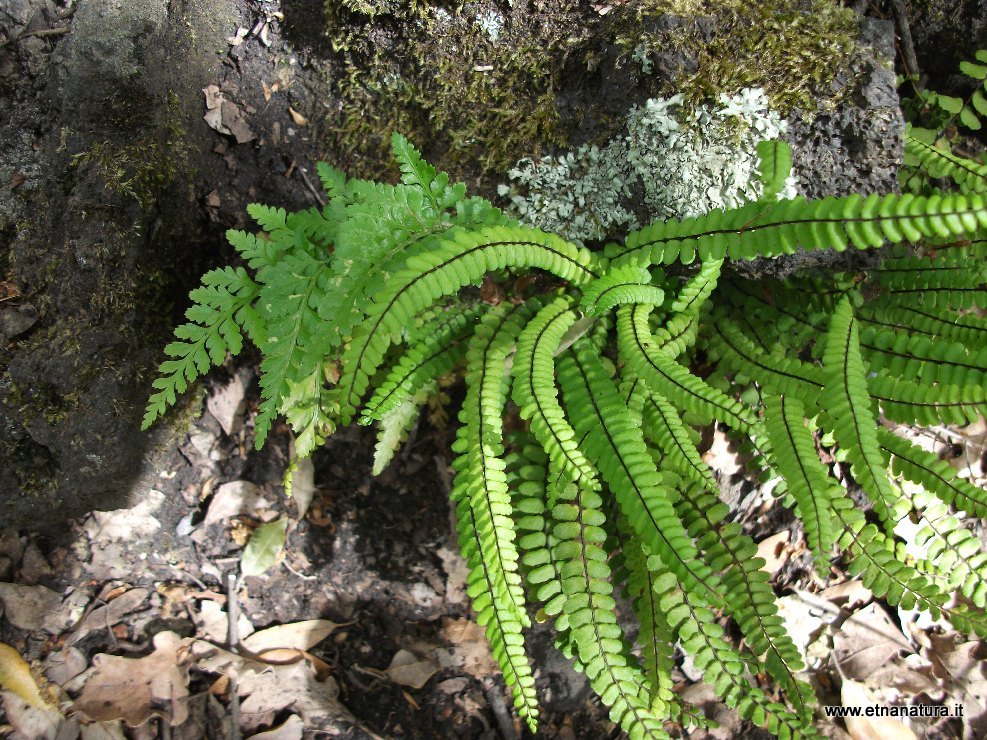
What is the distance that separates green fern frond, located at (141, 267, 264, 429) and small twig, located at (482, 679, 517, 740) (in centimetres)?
218

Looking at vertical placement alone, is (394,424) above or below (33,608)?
above

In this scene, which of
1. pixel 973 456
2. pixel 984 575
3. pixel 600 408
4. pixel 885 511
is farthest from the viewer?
pixel 973 456

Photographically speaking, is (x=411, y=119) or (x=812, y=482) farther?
(x=411, y=119)

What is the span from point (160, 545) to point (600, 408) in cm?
252

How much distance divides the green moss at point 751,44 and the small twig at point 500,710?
305cm

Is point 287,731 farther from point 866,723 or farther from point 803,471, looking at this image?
point 866,723

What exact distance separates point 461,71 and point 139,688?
3.38m

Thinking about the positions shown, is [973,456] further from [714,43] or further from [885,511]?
[714,43]

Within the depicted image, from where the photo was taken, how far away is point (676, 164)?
2.76 metres

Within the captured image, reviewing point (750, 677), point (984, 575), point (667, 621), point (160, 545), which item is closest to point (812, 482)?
point (667, 621)

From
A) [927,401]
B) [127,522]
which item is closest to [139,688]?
[127,522]

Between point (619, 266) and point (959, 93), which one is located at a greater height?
point (959, 93)

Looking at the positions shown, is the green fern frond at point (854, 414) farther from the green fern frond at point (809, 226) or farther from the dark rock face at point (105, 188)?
the dark rock face at point (105, 188)

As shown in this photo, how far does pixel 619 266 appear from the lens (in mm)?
2500
